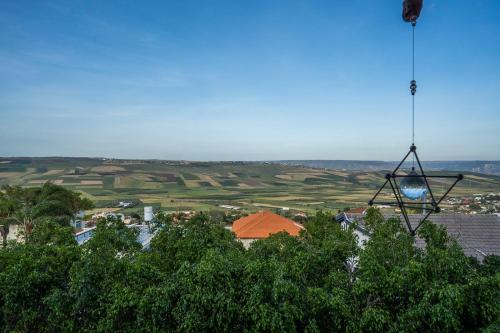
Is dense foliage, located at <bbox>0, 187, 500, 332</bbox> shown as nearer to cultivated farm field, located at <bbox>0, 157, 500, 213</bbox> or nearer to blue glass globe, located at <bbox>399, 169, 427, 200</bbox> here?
blue glass globe, located at <bbox>399, 169, 427, 200</bbox>

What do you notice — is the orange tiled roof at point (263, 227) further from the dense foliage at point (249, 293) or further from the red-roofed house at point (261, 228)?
the dense foliage at point (249, 293)

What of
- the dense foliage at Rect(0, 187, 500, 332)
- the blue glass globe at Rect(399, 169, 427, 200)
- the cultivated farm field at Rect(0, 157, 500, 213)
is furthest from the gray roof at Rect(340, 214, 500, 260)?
the cultivated farm field at Rect(0, 157, 500, 213)

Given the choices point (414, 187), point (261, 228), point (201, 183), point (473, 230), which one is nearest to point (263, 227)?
point (261, 228)

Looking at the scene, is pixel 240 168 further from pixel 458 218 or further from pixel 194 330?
pixel 194 330

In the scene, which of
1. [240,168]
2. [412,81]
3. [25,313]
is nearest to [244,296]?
[25,313]

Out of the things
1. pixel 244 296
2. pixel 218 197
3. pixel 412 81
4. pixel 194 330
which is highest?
pixel 412 81

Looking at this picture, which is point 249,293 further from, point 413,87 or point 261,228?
point 261,228
